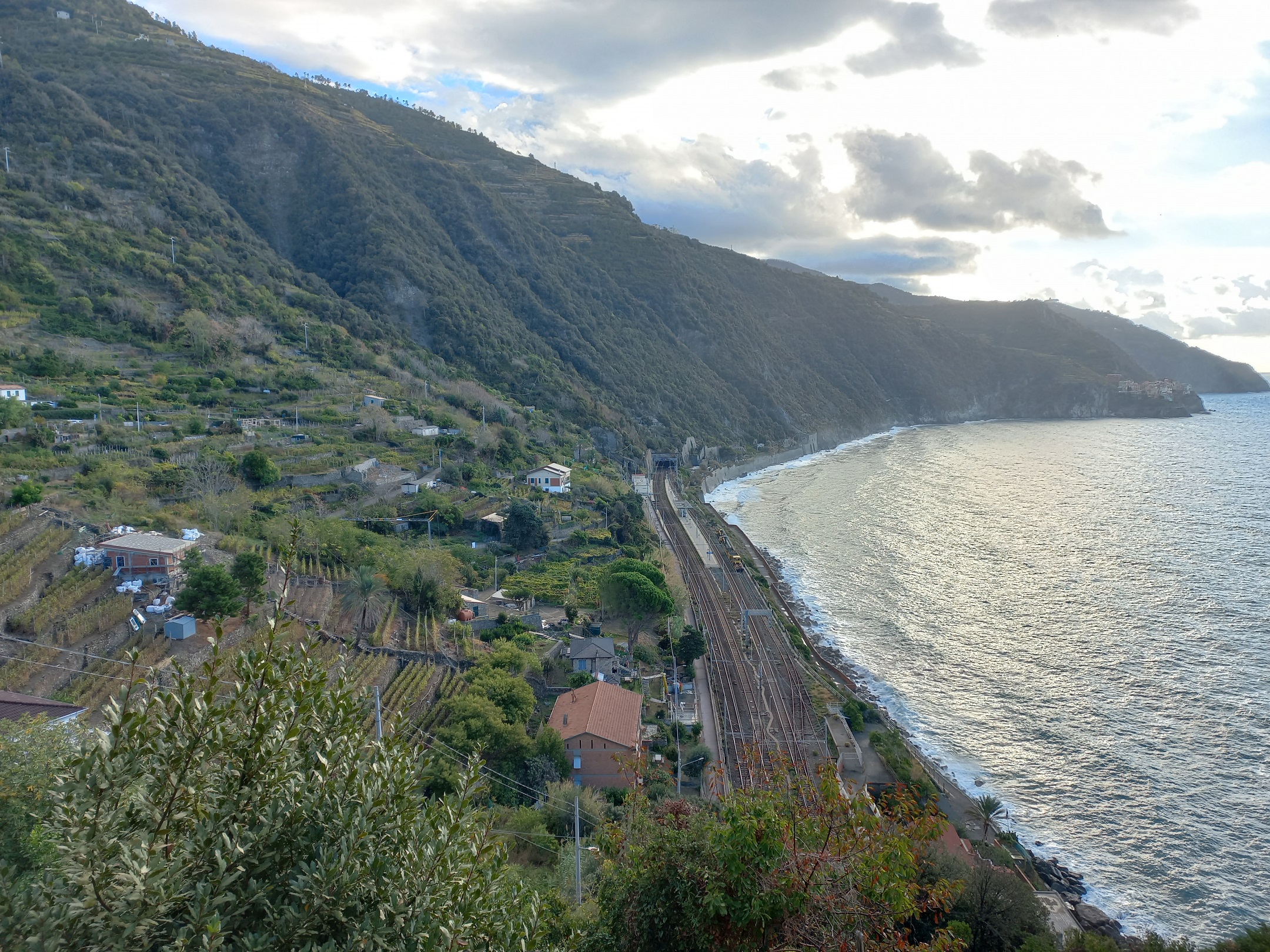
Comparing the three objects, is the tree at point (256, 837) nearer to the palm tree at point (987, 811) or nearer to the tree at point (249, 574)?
the tree at point (249, 574)

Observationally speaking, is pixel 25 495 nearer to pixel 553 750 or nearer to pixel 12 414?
pixel 12 414

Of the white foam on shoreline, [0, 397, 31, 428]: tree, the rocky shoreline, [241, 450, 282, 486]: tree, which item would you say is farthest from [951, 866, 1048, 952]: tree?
the white foam on shoreline

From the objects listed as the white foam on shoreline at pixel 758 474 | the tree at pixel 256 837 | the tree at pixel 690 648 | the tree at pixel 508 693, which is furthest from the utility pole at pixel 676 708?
the white foam on shoreline at pixel 758 474

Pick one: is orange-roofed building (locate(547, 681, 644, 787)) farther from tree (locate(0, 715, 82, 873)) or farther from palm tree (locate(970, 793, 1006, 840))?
tree (locate(0, 715, 82, 873))

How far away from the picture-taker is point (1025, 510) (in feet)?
204

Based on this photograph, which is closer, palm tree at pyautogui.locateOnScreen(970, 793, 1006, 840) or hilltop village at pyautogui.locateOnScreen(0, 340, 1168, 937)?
hilltop village at pyautogui.locateOnScreen(0, 340, 1168, 937)

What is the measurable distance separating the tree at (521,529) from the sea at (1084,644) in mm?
15359

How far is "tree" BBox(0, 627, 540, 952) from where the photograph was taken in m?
3.66

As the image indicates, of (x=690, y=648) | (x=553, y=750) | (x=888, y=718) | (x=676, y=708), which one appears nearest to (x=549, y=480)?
(x=690, y=648)

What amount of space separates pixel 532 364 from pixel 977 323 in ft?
480

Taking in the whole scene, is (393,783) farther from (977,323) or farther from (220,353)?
(977,323)

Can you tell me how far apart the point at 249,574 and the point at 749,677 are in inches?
750

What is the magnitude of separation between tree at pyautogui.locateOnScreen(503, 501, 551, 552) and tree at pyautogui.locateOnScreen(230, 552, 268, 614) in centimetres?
Answer: 1599

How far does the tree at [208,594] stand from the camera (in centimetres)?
1939
